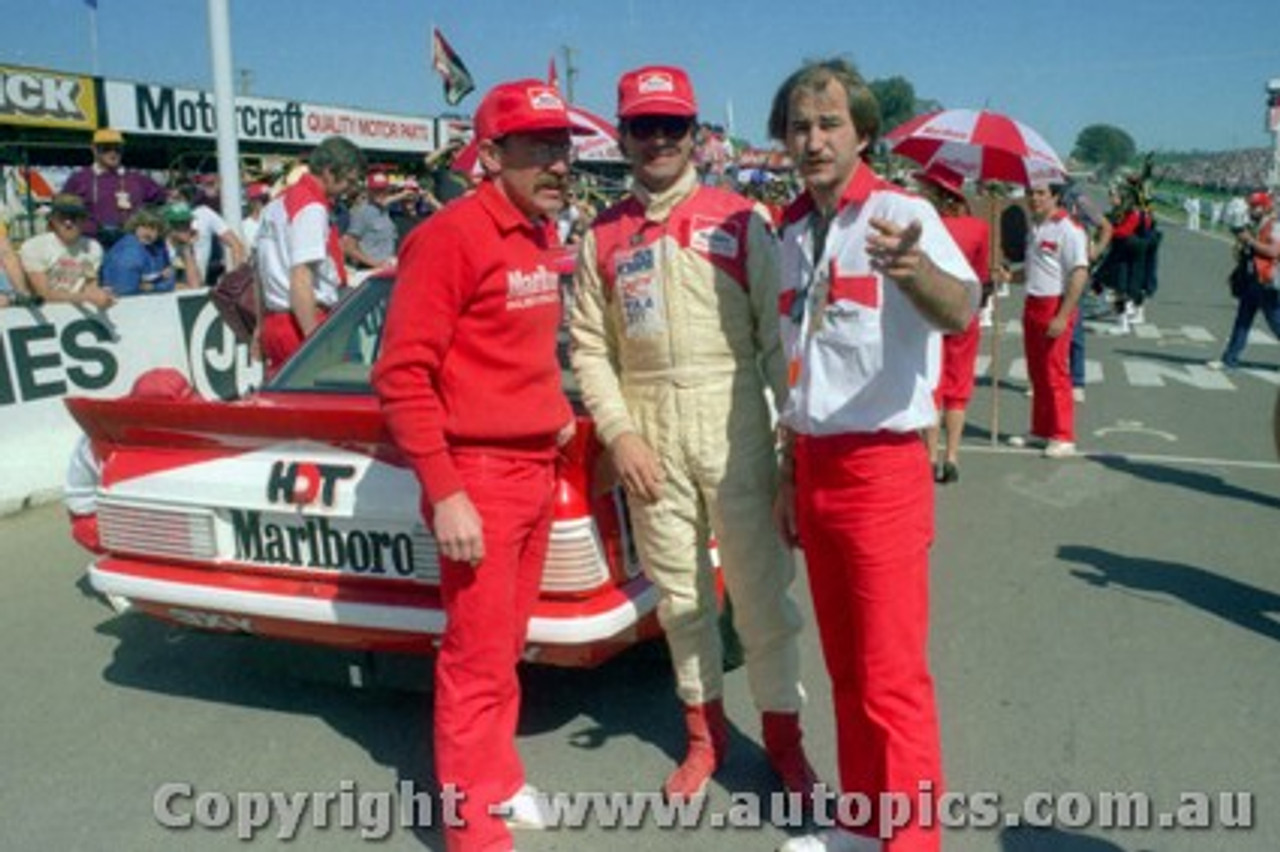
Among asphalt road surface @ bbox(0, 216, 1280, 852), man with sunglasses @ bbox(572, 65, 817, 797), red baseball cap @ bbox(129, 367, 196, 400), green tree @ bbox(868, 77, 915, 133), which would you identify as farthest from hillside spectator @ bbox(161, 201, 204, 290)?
green tree @ bbox(868, 77, 915, 133)

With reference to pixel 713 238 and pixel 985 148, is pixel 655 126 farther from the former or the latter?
pixel 985 148

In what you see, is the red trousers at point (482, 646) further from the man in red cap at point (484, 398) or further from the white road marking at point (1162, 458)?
the white road marking at point (1162, 458)

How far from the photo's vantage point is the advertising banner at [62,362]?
6.70 meters

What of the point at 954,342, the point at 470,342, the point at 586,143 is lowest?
the point at 954,342

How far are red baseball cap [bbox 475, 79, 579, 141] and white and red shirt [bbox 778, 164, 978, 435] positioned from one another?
2.49ft

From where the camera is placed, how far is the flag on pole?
1689 centimetres

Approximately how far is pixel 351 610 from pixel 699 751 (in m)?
1.12

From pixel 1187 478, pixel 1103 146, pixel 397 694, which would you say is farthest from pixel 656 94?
pixel 1103 146

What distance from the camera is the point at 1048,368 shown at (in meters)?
7.64

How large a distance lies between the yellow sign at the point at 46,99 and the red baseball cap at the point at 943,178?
15.3 meters

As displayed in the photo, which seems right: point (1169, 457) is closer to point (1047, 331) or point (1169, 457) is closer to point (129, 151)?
point (1047, 331)

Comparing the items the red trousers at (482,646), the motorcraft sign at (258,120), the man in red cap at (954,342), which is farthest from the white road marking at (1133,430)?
the motorcraft sign at (258,120)

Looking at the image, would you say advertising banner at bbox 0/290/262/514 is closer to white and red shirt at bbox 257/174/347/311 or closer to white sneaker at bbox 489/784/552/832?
white and red shirt at bbox 257/174/347/311

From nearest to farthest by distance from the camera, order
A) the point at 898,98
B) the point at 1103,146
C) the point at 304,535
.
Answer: the point at 304,535 → the point at 898,98 → the point at 1103,146
